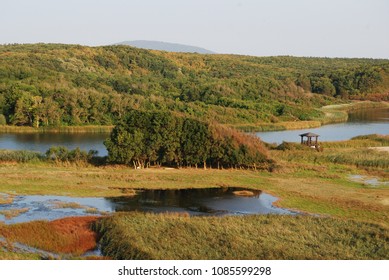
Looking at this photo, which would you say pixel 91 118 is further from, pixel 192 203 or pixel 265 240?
pixel 265 240

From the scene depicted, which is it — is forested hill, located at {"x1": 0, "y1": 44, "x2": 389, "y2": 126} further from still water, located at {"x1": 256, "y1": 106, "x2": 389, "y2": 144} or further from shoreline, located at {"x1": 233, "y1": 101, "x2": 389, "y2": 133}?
still water, located at {"x1": 256, "y1": 106, "x2": 389, "y2": 144}

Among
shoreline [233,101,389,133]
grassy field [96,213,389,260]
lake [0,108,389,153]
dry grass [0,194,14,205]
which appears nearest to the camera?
grassy field [96,213,389,260]

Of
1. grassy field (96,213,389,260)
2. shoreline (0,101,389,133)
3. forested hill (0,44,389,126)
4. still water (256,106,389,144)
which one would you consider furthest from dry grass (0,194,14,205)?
shoreline (0,101,389,133)

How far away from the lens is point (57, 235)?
26.9 meters

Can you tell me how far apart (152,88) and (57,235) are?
8175cm

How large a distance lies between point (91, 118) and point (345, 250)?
5963 centimetres

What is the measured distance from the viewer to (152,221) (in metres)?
28.5

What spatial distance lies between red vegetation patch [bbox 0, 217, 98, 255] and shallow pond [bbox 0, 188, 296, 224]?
6.01ft

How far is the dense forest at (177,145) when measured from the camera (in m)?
43.5

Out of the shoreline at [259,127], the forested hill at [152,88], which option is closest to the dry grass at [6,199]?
the forested hill at [152,88]

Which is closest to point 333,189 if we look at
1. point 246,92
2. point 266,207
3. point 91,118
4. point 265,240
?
point 266,207

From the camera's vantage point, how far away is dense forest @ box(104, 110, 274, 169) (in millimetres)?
43531

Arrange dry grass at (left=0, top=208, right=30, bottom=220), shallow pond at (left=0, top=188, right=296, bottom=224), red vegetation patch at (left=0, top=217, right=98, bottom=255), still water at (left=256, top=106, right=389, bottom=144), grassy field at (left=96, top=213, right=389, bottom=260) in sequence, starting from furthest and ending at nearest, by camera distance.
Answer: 1. still water at (left=256, top=106, right=389, bottom=144)
2. shallow pond at (left=0, top=188, right=296, bottom=224)
3. dry grass at (left=0, top=208, right=30, bottom=220)
4. red vegetation patch at (left=0, top=217, right=98, bottom=255)
5. grassy field at (left=96, top=213, right=389, bottom=260)

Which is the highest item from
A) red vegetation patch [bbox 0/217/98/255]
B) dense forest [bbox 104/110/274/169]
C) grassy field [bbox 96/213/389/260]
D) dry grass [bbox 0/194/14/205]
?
dense forest [bbox 104/110/274/169]
